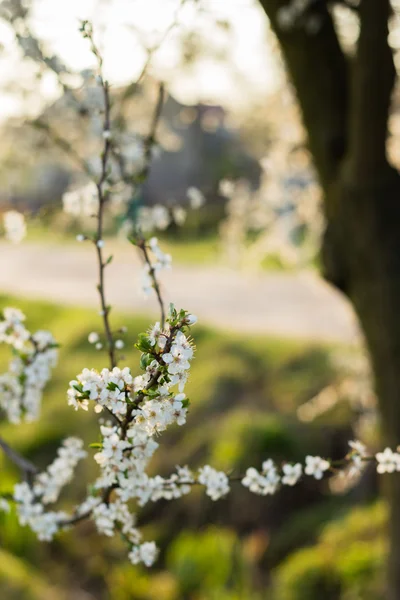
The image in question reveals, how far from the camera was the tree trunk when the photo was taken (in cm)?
323

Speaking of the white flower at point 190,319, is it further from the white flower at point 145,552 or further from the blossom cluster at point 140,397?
the white flower at point 145,552

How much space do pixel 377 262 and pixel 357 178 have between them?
1.45ft

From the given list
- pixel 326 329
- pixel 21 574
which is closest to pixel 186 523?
pixel 21 574

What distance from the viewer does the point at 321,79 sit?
128 inches

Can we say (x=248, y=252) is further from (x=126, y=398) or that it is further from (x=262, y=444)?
(x=126, y=398)

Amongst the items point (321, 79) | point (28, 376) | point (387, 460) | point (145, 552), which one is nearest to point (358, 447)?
point (387, 460)

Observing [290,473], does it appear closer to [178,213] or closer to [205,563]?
[178,213]

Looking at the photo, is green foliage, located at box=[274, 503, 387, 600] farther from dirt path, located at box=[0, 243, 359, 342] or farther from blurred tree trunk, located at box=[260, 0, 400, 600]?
dirt path, located at box=[0, 243, 359, 342]

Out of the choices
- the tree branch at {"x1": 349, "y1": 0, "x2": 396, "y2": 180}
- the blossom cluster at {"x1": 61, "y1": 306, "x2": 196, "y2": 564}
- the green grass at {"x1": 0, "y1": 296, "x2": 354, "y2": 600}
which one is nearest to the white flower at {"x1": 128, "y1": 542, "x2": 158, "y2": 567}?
the blossom cluster at {"x1": 61, "y1": 306, "x2": 196, "y2": 564}

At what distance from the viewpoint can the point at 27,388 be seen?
2000mm

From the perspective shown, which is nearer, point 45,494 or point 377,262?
point 45,494

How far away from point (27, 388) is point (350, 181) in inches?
78.0

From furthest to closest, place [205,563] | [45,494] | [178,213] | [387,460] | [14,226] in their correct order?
[205,563] → [178,213] → [14,226] → [45,494] → [387,460]

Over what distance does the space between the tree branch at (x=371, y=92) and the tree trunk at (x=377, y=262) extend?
0.08 m
